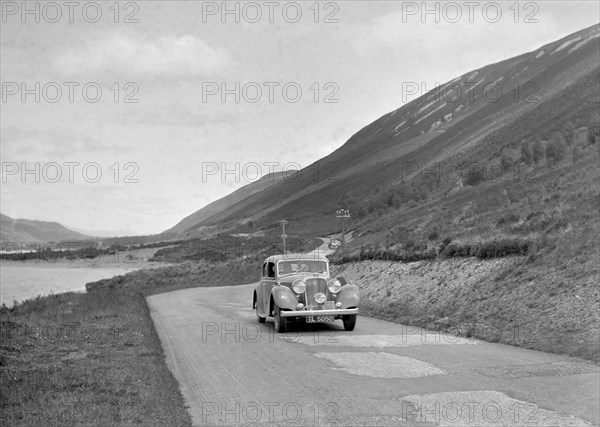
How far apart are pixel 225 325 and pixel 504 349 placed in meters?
9.23

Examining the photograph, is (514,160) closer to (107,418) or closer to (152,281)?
(152,281)

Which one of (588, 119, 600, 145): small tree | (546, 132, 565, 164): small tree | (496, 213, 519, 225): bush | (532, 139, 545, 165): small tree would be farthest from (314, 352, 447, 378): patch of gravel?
(532, 139, 545, 165): small tree

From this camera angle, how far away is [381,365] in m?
11.7

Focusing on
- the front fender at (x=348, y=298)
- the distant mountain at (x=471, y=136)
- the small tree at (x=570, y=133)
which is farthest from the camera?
the distant mountain at (x=471, y=136)

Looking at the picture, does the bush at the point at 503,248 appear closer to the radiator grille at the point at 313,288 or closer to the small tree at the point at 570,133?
the radiator grille at the point at 313,288

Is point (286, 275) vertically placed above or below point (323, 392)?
above

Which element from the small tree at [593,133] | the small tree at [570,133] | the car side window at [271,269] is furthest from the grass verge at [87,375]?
the small tree at [570,133]

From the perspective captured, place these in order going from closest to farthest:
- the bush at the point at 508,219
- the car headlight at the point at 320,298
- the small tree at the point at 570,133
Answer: the car headlight at the point at 320,298, the bush at the point at 508,219, the small tree at the point at 570,133

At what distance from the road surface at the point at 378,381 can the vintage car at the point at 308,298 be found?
94 cm

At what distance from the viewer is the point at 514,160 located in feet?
279

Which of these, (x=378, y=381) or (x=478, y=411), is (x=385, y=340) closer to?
(x=378, y=381)

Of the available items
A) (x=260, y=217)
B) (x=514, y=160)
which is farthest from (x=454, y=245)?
(x=260, y=217)

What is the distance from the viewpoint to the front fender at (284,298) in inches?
680

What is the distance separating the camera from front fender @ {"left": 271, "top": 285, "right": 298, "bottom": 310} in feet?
56.6
